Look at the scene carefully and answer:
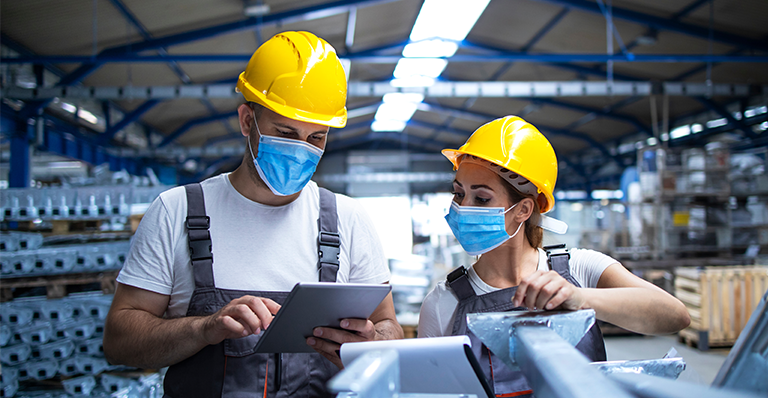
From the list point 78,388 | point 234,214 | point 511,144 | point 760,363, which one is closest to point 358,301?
point 234,214

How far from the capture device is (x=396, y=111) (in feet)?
50.6

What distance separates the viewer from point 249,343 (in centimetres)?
149

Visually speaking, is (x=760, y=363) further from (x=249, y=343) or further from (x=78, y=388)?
(x=78, y=388)

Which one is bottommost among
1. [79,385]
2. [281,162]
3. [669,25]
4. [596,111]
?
[79,385]

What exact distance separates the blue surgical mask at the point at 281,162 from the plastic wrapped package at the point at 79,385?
4.02m

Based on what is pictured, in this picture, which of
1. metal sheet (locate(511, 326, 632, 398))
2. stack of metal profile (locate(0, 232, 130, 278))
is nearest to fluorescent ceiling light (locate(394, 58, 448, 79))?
stack of metal profile (locate(0, 232, 130, 278))

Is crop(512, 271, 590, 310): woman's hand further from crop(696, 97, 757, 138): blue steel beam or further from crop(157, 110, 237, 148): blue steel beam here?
crop(157, 110, 237, 148): blue steel beam

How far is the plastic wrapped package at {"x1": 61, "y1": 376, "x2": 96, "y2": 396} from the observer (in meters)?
4.28

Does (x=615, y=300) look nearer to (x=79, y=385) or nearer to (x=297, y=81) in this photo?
(x=297, y=81)

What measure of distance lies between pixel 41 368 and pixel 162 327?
3977mm

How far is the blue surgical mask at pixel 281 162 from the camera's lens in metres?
1.66

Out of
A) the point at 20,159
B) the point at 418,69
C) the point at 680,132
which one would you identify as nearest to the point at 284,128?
the point at 20,159

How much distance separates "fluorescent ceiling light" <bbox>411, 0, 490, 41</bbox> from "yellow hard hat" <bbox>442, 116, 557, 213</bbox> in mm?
6841

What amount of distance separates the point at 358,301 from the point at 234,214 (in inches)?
27.2
